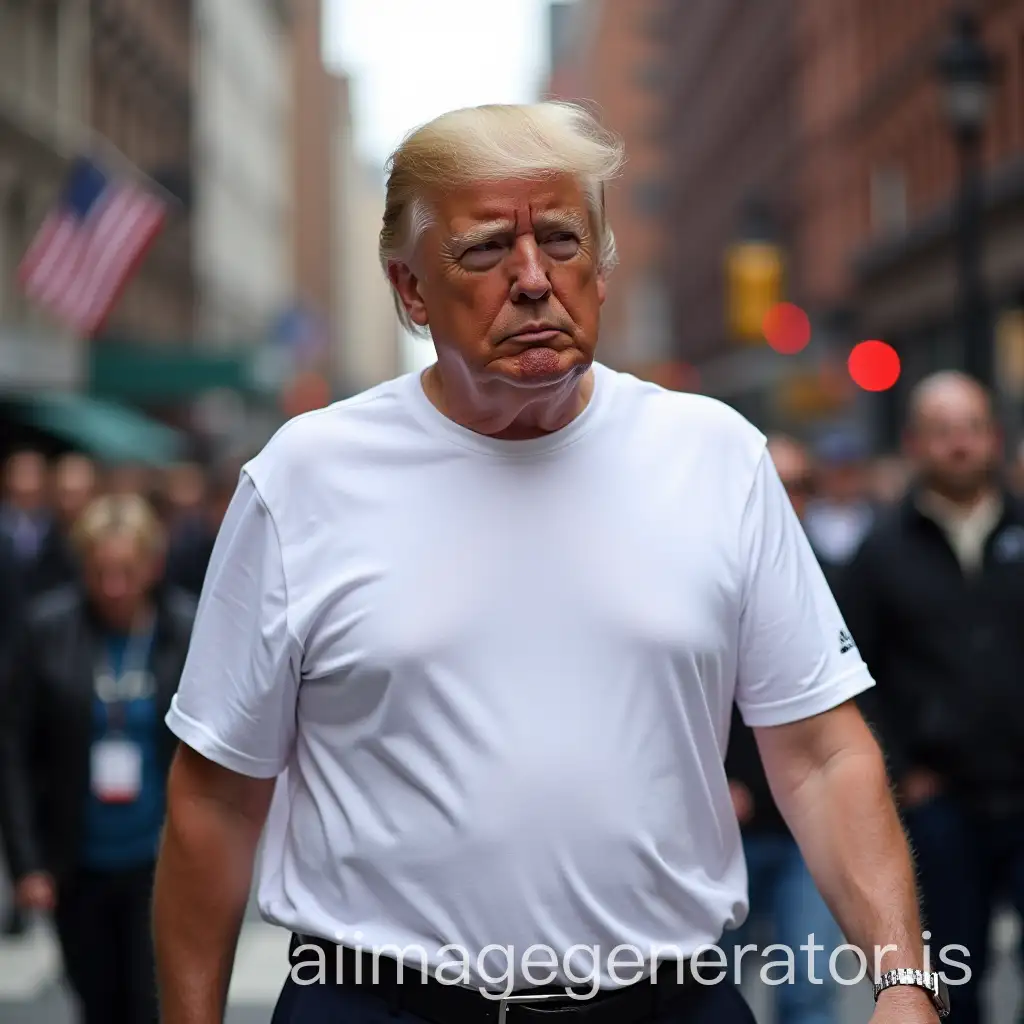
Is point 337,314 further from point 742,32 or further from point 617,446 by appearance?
point 617,446

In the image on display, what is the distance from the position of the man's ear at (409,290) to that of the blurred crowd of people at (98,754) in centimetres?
345

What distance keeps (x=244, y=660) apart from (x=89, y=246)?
68.3 ft

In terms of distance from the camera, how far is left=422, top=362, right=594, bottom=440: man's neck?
9.40 feet

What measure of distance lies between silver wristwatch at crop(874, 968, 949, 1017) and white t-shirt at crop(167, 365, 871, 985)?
255mm

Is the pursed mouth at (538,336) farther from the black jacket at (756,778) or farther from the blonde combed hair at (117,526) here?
the blonde combed hair at (117,526)

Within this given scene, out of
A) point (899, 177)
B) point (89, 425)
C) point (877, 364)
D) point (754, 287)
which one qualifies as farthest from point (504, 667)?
point (899, 177)

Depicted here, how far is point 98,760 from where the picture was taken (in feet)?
20.7

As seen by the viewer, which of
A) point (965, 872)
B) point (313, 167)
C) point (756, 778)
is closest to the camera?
point (965, 872)

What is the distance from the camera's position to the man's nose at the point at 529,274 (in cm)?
278

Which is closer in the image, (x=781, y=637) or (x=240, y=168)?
(x=781, y=637)

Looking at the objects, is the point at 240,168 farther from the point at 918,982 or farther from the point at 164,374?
the point at 918,982

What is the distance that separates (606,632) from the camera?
9.34 ft

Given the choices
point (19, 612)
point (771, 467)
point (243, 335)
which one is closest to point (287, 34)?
point (243, 335)

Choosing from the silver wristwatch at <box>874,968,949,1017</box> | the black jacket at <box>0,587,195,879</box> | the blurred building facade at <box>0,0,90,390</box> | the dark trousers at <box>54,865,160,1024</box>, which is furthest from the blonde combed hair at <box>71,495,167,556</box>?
the blurred building facade at <box>0,0,90,390</box>
